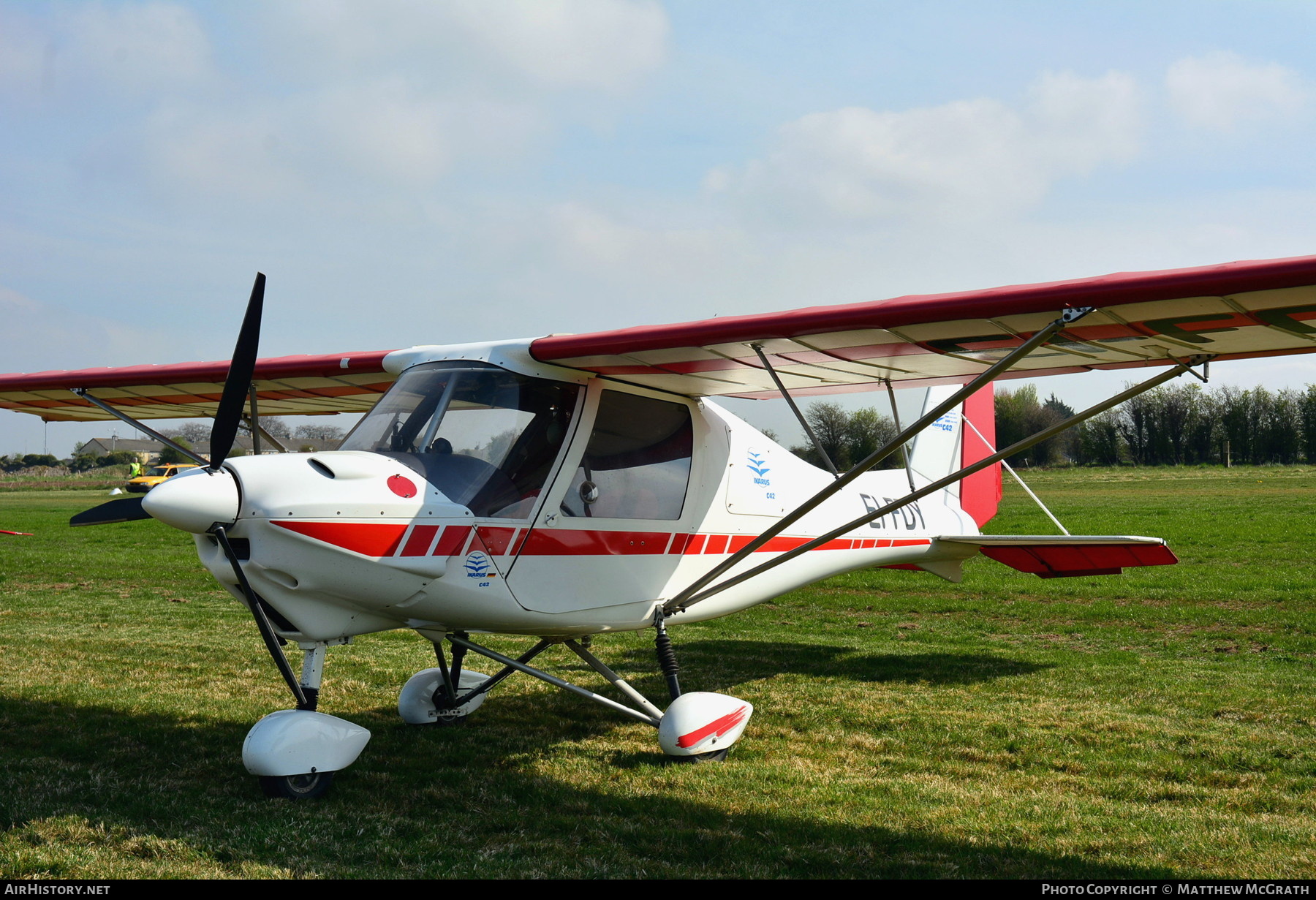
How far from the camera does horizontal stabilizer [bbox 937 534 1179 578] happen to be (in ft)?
23.0

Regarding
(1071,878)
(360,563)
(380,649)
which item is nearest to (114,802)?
(360,563)

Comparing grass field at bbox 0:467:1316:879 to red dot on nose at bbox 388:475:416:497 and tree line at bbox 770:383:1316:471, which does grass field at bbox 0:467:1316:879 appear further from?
tree line at bbox 770:383:1316:471

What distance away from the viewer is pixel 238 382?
4.41 meters

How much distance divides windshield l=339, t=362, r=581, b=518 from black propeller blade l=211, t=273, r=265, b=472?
766 mm

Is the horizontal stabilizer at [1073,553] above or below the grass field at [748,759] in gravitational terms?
above

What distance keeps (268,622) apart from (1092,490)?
38.0m

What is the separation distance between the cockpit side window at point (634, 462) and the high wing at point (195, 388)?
1857 mm

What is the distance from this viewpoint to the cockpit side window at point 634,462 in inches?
219

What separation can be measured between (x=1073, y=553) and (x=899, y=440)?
330cm

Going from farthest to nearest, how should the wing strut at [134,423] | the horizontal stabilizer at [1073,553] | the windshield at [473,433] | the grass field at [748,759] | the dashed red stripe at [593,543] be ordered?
the horizontal stabilizer at [1073,553], the wing strut at [134,423], the dashed red stripe at [593,543], the windshield at [473,433], the grass field at [748,759]

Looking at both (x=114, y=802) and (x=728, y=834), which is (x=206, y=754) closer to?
(x=114, y=802)

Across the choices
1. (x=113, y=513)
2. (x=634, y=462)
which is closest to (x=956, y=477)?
(x=634, y=462)

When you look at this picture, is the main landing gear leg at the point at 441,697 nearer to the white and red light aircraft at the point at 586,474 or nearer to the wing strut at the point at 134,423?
the white and red light aircraft at the point at 586,474

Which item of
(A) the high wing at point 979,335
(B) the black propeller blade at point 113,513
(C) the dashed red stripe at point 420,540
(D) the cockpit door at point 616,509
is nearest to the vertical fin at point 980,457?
(A) the high wing at point 979,335
